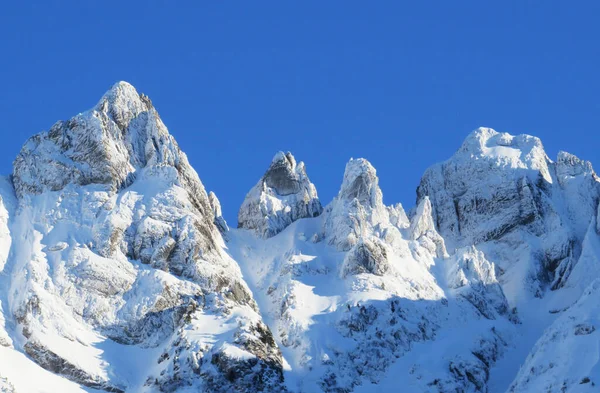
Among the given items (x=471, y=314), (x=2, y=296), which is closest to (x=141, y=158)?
(x=2, y=296)

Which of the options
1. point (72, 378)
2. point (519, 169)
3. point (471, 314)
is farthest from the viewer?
point (519, 169)

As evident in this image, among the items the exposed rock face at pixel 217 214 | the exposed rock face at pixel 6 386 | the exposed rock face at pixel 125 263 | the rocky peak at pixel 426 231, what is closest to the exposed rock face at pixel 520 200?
the rocky peak at pixel 426 231

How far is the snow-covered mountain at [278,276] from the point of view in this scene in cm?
13438

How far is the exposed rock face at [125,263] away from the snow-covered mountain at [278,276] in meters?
0.22

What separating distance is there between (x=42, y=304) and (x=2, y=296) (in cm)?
522

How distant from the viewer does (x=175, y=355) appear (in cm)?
13400

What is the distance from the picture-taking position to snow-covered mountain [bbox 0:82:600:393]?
441 ft

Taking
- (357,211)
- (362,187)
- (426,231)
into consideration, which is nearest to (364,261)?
(357,211)

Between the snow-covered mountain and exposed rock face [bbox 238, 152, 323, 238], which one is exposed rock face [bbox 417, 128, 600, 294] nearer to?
the snow-covered mountain

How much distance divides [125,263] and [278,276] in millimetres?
20784

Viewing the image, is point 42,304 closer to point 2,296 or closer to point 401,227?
point 2,296

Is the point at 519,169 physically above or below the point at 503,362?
above

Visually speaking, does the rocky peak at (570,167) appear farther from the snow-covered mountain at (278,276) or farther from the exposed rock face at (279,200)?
the exposed rock face at (279,200)

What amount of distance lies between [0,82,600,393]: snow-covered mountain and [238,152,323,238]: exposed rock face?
0.94ft
